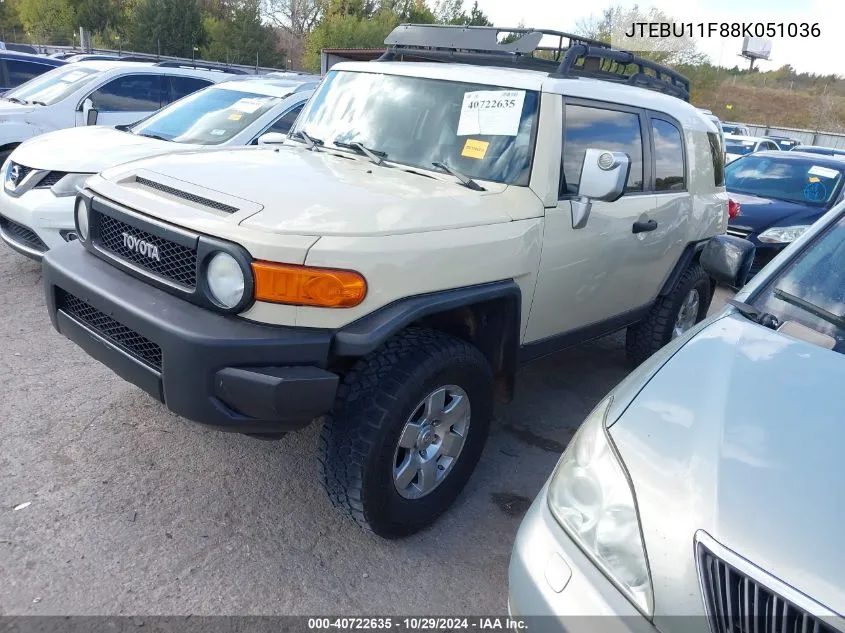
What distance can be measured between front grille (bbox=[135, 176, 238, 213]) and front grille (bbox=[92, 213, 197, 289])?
0.65 feet

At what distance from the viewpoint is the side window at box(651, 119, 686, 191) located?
4.12m

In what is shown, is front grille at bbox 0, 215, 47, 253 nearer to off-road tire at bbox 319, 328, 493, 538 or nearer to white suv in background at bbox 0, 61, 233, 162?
white suv in background at bbox 0, 61, 233, 162

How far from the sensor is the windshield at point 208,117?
5973mm

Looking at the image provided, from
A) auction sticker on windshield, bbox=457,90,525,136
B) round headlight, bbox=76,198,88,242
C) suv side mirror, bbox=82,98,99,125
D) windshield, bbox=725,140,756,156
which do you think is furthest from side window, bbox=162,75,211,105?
windshield, bbox=725,140,756,156

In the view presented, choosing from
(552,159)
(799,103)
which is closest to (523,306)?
(552,159)

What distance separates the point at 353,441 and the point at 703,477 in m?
1.31

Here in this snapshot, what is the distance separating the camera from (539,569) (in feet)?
5.61

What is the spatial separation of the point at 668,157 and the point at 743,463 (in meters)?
3.11

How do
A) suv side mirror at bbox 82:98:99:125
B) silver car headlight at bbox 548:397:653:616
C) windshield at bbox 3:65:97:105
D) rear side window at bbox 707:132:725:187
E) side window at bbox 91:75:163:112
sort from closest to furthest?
silver car headlight at bbox 548:397:653:616 < rear side window at bbox 707:132:725:187 < suv side mirror at bbox 82:98:99:125 < windshield at bbox 3:65:97:105 < side window at bbox 91:75:163:112

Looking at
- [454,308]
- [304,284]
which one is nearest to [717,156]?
[454,308]

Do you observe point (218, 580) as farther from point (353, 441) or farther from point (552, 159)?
point (552, 159)

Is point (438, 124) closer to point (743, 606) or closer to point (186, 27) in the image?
point (743, 606)

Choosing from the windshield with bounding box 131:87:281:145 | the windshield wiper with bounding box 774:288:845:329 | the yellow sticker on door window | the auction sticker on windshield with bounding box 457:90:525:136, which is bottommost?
the windshield wiper with bounding box 774:288:845:329

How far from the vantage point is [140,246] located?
2.64 metres
